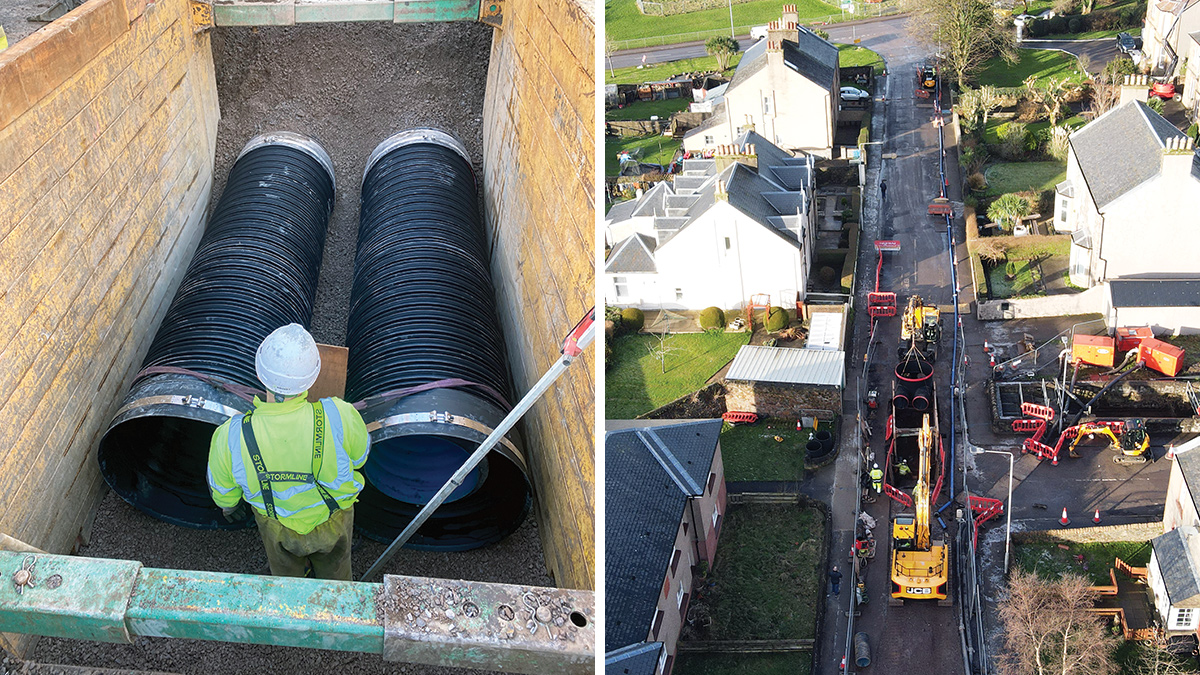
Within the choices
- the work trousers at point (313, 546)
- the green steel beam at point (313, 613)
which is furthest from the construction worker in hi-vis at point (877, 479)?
the green steel beam at point (313, 613)

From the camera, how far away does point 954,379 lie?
25.9m

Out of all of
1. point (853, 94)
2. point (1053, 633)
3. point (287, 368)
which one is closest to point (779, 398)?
point (1053, 633)

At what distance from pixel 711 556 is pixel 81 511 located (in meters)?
Result: 11.8

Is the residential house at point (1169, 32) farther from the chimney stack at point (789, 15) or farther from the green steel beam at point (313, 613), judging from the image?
the green steel beam at point (313, 613)

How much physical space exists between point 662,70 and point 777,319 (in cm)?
2641

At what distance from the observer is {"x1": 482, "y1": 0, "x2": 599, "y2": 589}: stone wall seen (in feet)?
33.1

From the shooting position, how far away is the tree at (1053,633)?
17.6 meters

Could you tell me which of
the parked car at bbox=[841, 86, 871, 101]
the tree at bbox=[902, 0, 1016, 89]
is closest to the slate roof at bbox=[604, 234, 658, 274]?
the parked car at bbox=[841, 86, 871, 101]

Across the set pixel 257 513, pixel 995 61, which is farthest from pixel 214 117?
pixel 995 61

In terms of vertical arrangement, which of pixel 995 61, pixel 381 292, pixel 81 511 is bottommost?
pixel 995 61

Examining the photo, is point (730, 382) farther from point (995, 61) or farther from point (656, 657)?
point (995, 61)

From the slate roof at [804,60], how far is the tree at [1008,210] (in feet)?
25.3

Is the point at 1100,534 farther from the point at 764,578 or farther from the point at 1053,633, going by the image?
the point at 764,578

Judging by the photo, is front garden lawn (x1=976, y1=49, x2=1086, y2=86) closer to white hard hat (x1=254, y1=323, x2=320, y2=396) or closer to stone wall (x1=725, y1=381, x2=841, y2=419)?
stone wall (x1=725, y1=381, x2=841, y2=419)
